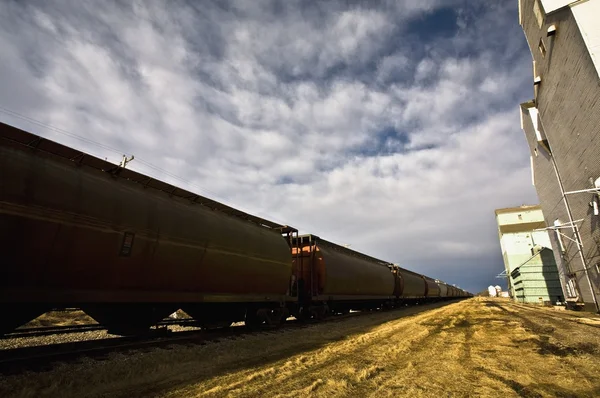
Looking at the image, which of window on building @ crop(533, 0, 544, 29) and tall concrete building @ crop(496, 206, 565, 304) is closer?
window on building @ crop(533, 0, 544, 29)

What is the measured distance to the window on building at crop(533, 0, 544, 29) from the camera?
2178 cm

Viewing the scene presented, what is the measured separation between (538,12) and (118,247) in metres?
29.8

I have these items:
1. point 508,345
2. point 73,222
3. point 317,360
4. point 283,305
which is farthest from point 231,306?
point 508,345

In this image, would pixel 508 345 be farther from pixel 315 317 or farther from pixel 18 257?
pixel 18 257

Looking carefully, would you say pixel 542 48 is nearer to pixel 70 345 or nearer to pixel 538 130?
pixel 538 130

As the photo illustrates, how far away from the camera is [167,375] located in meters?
5.21

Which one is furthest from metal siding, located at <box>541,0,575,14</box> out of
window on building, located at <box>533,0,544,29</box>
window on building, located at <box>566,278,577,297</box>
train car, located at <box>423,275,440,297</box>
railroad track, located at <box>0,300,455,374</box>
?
train car, located at <box>423,275,440,297</box>

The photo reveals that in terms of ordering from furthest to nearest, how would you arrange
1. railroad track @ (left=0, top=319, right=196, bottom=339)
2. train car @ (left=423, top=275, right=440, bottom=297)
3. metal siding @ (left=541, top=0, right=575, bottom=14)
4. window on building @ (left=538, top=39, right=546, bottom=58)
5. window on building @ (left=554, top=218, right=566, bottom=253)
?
train car @ (left=423, top=275, right=440, bottom=297)
window on building @ (left=554, top=218, right=566, bottom=253)
window on building @ (left=538, top=39, right=546, bottom=58)
metal siding @ (left=541, top=0, right=575, bottom=14)
railroad track @ (left=0, top=319, right=196, bottom=339)

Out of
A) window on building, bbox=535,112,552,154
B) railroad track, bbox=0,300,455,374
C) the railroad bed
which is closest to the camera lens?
railroad track, bbox=0,300,455,374

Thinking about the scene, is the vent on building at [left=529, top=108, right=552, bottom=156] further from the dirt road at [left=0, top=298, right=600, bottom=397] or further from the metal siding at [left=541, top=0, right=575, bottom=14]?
the dirt road at [left=0, top=298, right=600, bottom=397]

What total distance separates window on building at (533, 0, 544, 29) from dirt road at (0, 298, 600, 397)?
923 inches

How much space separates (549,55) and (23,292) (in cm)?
3022

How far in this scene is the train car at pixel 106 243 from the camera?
208 inches

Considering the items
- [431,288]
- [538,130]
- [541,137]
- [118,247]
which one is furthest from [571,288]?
[118,247]
